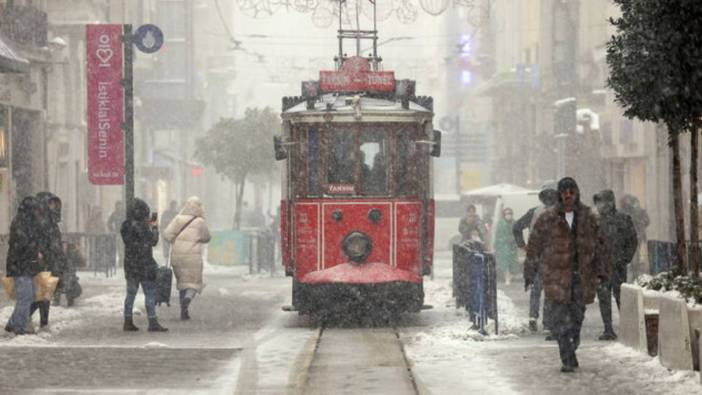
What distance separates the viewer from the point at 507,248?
32281mm

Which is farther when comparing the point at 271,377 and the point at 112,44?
the point at 112,44

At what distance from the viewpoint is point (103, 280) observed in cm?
3397

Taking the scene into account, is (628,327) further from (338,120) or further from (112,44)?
(112,44)

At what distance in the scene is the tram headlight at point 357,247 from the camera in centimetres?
2097

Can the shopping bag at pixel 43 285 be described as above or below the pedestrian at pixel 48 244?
below

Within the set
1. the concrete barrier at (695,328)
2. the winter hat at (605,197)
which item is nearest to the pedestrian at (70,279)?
the winter hat at (605,197)

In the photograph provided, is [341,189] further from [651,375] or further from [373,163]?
[651,375]

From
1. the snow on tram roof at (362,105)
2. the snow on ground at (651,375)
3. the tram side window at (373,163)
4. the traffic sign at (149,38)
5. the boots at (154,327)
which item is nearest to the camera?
the snow on ground at (651,375)

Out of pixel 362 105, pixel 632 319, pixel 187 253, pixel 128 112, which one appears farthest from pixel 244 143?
pixel 632 319

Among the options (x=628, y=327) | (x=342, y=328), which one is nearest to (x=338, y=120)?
(x=342, y=328)

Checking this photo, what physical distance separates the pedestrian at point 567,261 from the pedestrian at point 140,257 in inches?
257

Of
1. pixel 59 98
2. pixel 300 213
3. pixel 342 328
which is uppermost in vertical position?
pixel 59 98

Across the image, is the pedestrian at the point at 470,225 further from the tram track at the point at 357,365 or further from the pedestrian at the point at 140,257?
the pedestrian at the point at 140,257

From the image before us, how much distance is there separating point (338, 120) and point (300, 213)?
4.25 ft
